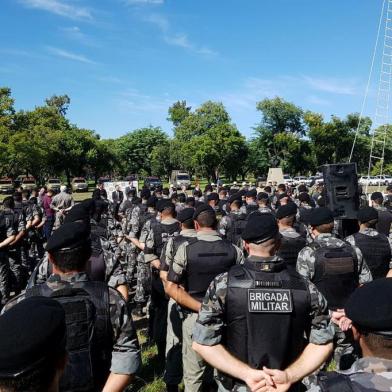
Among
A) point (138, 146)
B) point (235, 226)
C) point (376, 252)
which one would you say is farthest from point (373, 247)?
point (138, 146)

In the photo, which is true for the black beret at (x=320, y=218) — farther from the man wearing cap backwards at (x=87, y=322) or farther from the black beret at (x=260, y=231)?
the man wearing cap backwards at (x=87, y=322)

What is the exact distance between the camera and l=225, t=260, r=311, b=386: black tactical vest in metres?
2.79

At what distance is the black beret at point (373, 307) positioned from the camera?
6.01 ft

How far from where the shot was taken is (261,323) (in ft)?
9.19

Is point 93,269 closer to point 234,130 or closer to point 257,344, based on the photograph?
point 257,344

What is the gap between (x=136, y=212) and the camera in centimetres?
859

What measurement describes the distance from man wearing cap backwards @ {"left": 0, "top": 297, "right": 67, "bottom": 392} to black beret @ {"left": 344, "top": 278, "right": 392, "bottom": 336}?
1268 mm

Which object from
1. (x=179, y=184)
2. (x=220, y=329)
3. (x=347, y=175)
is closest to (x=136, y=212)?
(x=347, y=175)

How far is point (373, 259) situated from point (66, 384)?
454 cm

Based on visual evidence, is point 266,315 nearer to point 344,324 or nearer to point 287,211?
point 344,324

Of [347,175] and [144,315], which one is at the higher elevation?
[347,175]

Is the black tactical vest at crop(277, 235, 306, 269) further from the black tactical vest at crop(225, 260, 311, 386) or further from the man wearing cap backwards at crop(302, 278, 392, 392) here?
the man wearing cap backwards at crop(302, 278, 392, 392)

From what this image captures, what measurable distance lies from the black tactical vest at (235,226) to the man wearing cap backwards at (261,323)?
5.35 m

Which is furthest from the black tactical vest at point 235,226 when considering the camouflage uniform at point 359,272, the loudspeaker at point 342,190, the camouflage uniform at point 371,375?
the camouflage uniform at point 371,375
